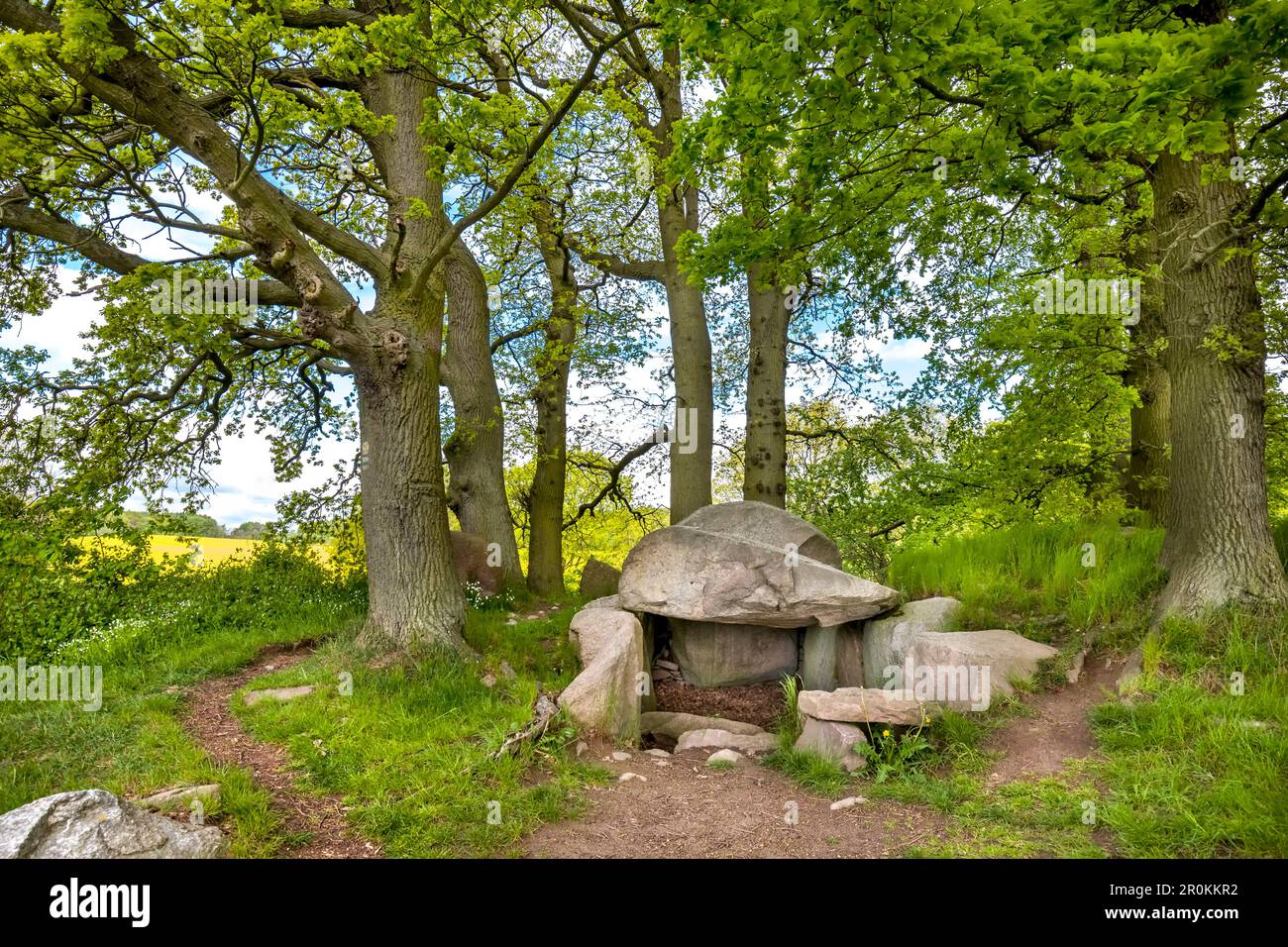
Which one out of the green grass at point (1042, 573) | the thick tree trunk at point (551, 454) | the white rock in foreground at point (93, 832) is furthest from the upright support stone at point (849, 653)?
the white rock in foreground at point (93, 832)

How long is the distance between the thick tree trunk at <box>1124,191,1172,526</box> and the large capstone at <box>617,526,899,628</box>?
4.54 m

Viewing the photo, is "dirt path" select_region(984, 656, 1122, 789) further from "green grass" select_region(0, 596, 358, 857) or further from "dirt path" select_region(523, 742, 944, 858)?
"green grass" select_region(0, 596, 358, 857)

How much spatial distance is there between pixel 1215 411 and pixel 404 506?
811 centimetres

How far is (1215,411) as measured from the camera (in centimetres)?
692

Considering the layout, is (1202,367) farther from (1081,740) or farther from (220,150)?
(220,150)

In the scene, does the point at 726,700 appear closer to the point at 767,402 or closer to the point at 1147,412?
the point at 767,402

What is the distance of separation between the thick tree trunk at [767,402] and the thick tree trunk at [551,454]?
305cm

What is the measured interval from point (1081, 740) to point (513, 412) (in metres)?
11.1

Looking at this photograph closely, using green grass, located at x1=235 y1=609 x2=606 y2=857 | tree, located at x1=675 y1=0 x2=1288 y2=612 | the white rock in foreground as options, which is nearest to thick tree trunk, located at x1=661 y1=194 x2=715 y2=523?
tree, located at x1=675 y1=0 x2=1288 y2=612

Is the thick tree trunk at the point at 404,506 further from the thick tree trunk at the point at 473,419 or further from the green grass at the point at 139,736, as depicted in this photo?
the thick tree trunk at the point at 473,419

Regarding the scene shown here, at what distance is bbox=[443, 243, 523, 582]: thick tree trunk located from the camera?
39.2 ft

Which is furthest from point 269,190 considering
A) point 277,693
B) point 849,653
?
point 849,653

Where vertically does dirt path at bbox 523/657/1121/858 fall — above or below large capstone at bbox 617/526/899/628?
below

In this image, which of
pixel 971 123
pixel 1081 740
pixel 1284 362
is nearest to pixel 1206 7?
pixel 971 123
